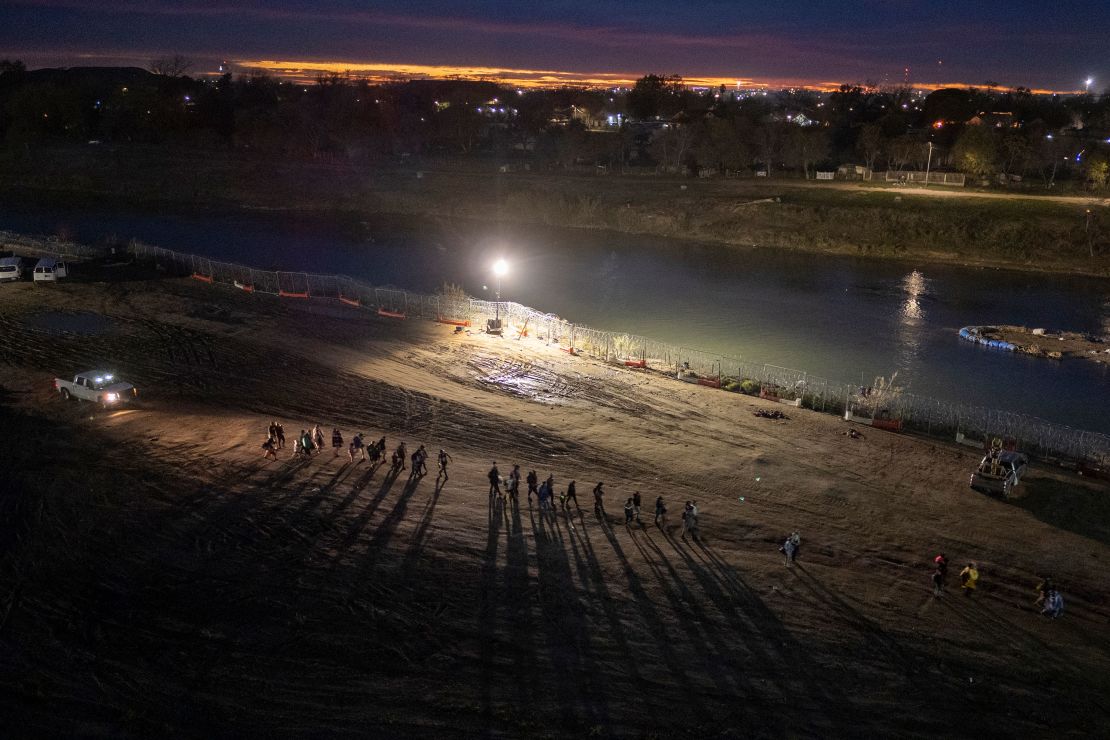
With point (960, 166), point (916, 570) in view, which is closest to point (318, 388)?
point (916, 570)

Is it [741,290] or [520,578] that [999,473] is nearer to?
[520,578]

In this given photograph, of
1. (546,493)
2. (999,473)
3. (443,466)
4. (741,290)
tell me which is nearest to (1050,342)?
(741,290)

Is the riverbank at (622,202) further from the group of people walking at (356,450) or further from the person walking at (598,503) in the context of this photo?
the person walking at (598,503)

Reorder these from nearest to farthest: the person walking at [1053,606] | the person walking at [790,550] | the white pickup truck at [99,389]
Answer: the person walking at [1053,606], the person walking at [790,550], the white pickup truck at [99,389]

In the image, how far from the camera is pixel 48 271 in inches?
1620

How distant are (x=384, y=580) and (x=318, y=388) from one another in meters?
12.7

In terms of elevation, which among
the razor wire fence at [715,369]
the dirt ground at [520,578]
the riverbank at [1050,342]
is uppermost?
the riverbank at [1050,342]

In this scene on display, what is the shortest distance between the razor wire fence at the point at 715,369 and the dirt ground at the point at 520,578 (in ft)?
5.50

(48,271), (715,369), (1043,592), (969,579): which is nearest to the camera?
(1043,592)

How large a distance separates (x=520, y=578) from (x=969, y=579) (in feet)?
28.4

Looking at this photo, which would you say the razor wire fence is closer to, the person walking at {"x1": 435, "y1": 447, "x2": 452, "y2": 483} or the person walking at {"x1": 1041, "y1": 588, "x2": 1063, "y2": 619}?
the person walking at {"x1": 1041, "y1": 588, "x2": 1063, "y2": 619}

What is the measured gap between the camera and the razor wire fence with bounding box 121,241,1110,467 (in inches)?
936

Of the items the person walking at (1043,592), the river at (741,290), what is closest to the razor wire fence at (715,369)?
the river at (741,290)

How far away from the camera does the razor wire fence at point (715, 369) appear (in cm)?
2378
